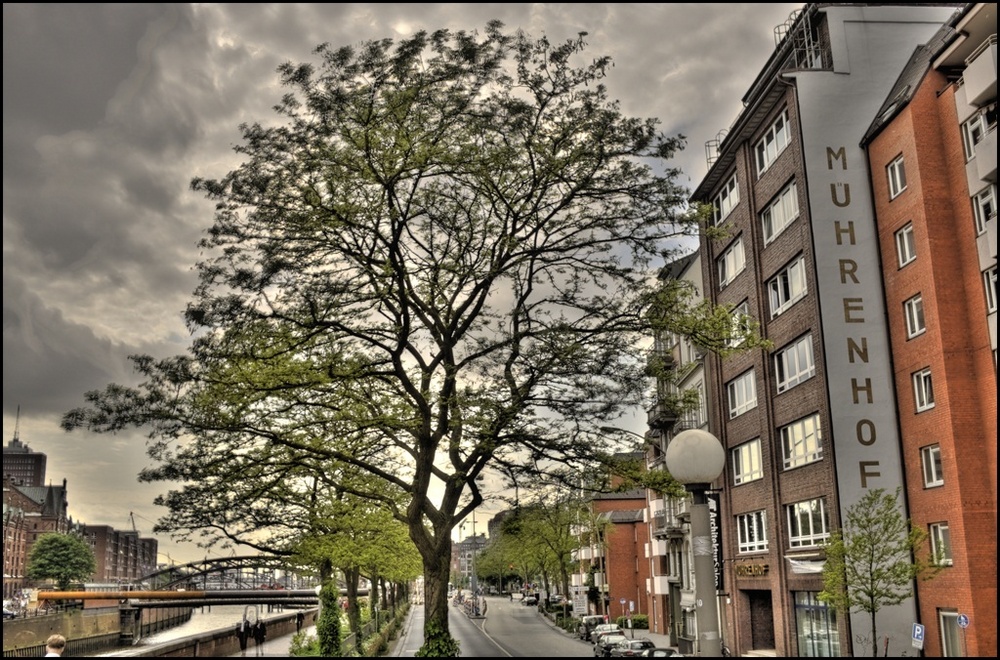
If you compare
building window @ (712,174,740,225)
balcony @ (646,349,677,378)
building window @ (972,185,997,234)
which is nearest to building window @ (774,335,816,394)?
building window @ (972,185,997,234)

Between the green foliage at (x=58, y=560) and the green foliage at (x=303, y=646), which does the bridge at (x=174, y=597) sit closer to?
the green foliage at (x=58, y=560)

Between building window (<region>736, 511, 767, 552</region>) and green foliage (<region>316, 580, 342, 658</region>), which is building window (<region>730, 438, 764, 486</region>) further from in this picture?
green foliage (<region>316, 580, 342, 658</region>)

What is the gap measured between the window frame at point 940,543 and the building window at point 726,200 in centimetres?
1916

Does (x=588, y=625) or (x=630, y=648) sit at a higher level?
(x=630, y=648)

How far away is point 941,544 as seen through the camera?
93.5 feet

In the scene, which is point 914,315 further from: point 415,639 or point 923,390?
point 415,639

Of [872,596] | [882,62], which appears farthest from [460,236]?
[882,62]

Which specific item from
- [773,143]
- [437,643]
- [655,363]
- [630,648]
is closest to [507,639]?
[630,648]

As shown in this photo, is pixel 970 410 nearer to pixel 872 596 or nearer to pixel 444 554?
pixel 872 596

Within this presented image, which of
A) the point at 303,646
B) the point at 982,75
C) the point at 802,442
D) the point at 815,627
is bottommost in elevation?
the point at 303,646

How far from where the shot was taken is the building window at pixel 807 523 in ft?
110

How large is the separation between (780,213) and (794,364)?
21.9 feet

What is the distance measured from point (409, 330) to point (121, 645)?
72.4m

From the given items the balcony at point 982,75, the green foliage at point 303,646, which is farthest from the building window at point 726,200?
the green foliage at point 303,646
